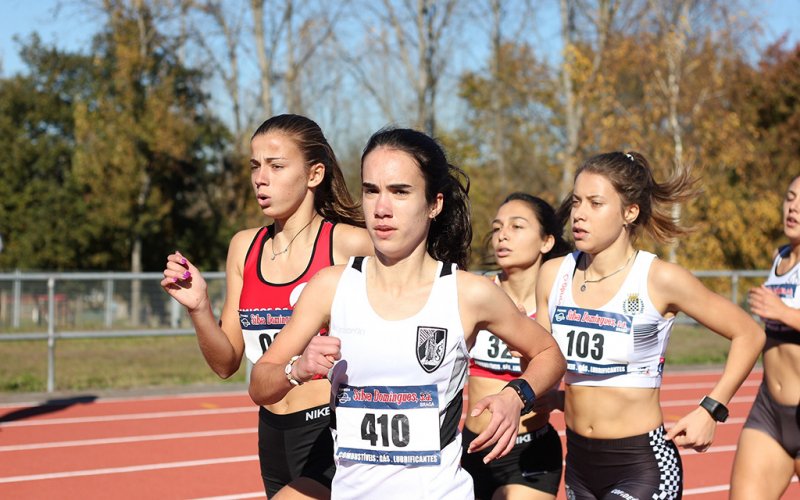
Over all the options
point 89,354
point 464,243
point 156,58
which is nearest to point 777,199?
point 89,354

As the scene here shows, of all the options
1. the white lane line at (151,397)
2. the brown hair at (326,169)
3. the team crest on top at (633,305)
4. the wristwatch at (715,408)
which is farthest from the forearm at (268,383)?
the white lane line at (151,397)

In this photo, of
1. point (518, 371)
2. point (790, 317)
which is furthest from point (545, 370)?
point (790, 317)

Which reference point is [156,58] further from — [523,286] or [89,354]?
[523,286]

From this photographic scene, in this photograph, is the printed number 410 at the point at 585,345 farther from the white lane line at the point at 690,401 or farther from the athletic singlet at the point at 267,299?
the white lane line at the point at 690,401

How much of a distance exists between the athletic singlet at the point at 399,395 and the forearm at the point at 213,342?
25.4 inches

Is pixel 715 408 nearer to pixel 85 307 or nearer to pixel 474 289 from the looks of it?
pixel 474 289

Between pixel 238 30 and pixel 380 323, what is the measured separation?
2556cm

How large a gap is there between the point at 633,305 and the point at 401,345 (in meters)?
1.46

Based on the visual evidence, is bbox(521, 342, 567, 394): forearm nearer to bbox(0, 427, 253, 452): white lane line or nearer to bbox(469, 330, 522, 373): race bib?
bbox(469, 330, 522, 373): race bib

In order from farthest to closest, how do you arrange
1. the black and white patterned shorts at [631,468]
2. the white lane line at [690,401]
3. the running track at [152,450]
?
the white lane line at [690,401] → the running track at [152,450] → the black and white patterned shorts at [631,468]

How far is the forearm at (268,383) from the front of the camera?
2.58 metres

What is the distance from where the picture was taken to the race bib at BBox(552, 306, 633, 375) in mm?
3709

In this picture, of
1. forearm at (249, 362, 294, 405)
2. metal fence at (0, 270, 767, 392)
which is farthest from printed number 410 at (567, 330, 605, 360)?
metal fence at (0, 270, 767, 392)

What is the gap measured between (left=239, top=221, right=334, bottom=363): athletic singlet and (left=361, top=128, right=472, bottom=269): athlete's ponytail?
2.08ft
